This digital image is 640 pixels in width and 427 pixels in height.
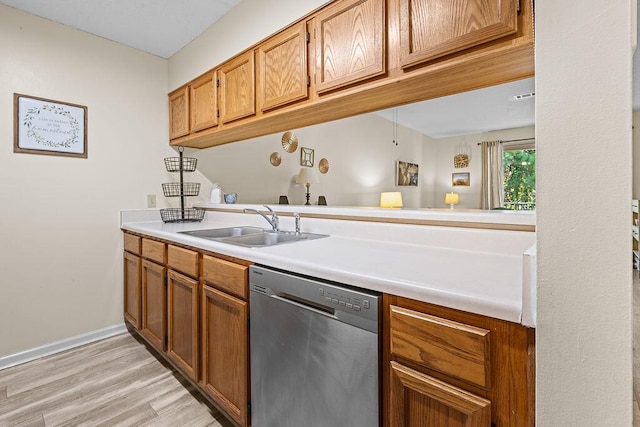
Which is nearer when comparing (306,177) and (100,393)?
(100,393)

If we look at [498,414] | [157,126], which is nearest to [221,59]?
[157,126]

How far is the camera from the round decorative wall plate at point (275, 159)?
10.5ft

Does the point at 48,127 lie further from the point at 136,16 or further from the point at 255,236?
the point at 255,236

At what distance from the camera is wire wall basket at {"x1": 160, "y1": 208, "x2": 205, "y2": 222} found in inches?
102

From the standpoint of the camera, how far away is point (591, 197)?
494mm

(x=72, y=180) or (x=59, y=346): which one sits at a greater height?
(x=72, y=180)

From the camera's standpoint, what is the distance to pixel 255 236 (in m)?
1.89

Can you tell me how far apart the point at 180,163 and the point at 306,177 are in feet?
4.20

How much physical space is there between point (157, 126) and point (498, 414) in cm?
288

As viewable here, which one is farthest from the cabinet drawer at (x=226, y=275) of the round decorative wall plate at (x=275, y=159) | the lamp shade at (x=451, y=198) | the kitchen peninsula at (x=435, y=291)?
the lamp shade at (x=451, y=198)

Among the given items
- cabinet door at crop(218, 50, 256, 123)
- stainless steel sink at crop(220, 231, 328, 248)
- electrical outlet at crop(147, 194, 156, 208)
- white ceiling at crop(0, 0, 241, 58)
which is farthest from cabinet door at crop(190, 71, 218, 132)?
stainless steel sink at crop(220, 231, 328, 248)

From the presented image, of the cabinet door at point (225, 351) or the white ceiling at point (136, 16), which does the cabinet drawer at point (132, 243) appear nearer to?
the cabinet door at point (225, 351)

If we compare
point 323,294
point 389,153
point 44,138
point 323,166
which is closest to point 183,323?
point 323,294

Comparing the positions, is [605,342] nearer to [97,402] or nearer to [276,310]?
[276,310]
